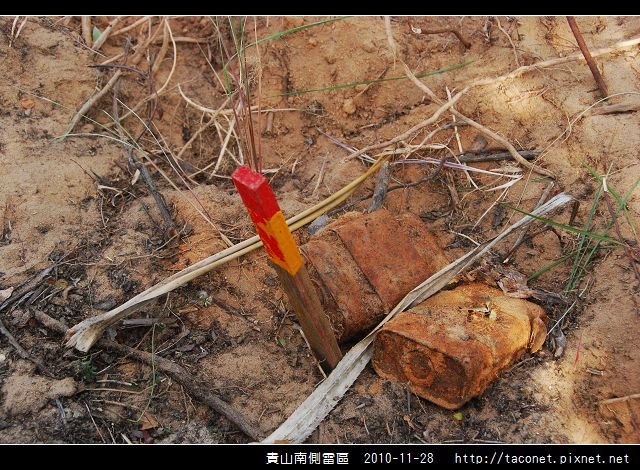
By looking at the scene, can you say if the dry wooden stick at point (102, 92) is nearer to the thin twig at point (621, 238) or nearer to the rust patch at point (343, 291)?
the rust patch at point (343, 291)

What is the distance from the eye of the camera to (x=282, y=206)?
9.62 feet

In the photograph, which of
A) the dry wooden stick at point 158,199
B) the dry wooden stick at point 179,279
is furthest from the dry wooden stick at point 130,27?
the dry wooden stick at point 179,279

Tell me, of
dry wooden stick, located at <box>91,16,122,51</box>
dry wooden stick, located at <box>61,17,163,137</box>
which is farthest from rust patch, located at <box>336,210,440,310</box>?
dry wooden stick, located at <box>91,16,122,51</box>

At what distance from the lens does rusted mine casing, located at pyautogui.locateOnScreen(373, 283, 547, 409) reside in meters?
2.12

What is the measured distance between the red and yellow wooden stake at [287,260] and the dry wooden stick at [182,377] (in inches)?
14.8

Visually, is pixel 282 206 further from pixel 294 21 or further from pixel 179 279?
pixel 294 21

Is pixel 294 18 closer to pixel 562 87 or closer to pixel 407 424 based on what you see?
pixel 562 87

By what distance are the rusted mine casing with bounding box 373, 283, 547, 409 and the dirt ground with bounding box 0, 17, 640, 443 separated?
7cm

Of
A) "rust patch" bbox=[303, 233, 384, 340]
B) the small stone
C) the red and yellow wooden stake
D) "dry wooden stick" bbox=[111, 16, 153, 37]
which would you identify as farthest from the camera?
"dry wooden stick" bbox=[111, 16, 153, 37]

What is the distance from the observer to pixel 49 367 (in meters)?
2.23

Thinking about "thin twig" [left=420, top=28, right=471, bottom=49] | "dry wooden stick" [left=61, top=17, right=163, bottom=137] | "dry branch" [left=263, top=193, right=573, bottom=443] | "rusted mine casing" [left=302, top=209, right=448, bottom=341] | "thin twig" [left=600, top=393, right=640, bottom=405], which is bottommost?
"thin twig" [left=600, top=393, right=640, bottom=405]

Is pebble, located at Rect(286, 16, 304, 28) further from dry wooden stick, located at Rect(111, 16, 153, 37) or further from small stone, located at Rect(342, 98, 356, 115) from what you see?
Answer: dry wooden stick, located at Rect(111, 16, 153, 37)

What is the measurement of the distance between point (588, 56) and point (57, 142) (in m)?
2.57

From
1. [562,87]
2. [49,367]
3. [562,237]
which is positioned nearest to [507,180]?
[562,237]
